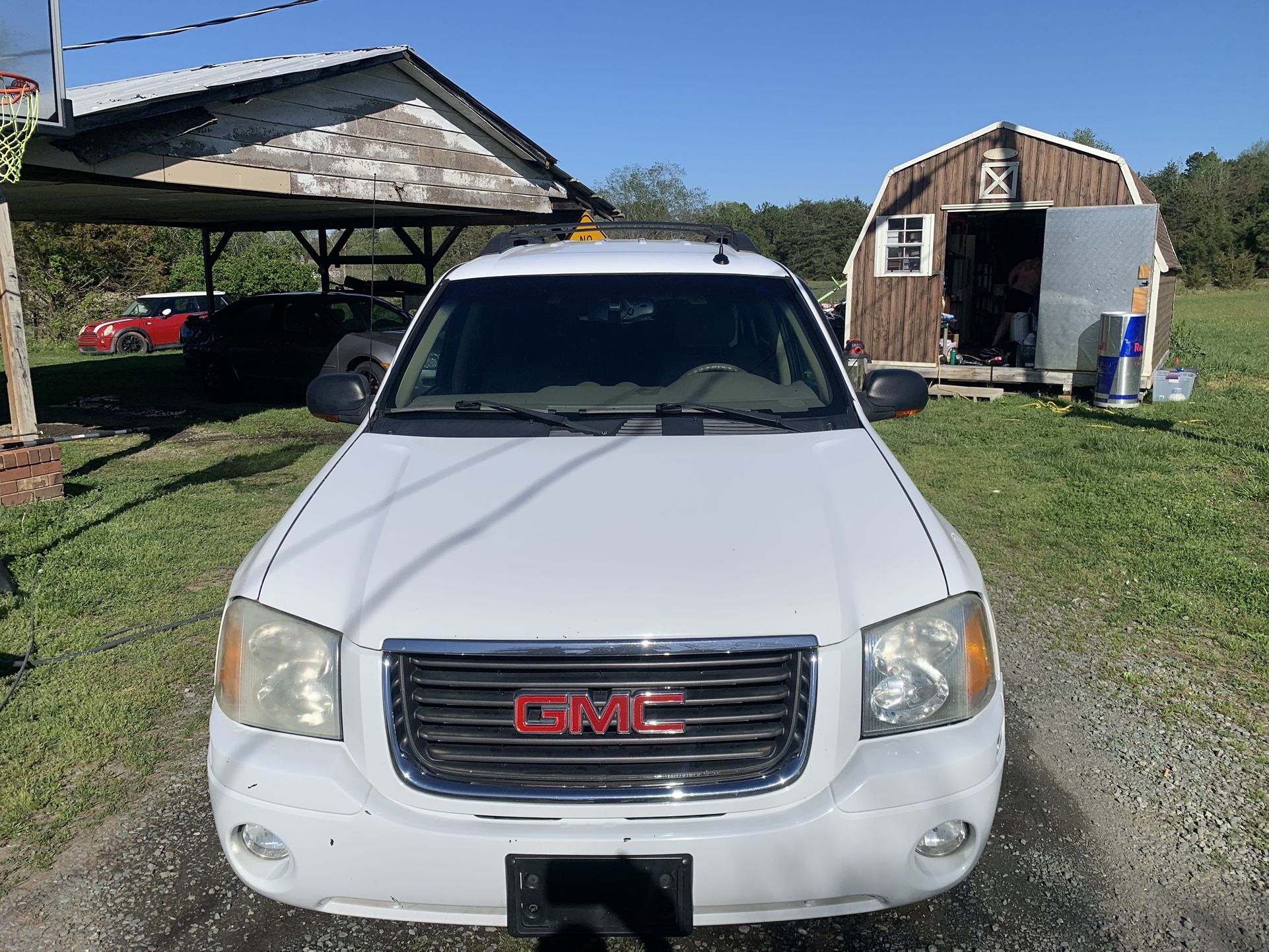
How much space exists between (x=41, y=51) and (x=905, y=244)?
11.4 meters

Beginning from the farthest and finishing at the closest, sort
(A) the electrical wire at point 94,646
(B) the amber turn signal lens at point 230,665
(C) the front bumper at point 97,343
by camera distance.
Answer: (C) the front bumper at point 97,343
(A) the electrical wire at point 94,646
(B) the amber turn signal lens at point 230,665

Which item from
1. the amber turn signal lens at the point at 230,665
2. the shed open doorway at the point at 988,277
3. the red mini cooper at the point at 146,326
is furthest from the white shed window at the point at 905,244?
the red mini cooper at the point at 146,326

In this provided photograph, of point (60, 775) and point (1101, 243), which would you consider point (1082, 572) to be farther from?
point (1101, 243)

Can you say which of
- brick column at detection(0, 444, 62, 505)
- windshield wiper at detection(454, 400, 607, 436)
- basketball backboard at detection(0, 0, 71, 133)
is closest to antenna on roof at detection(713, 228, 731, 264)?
windshield wiper at detection(454, 400, 607, 436)

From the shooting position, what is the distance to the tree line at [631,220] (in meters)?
27.2

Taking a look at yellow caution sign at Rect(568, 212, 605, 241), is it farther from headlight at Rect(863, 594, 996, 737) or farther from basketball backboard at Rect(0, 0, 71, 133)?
basketball backboard at Rect(0, 0, 71, 133)

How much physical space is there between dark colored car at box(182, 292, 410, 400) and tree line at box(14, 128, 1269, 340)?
4.69 m

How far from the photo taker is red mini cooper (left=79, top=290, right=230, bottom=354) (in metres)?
23.7

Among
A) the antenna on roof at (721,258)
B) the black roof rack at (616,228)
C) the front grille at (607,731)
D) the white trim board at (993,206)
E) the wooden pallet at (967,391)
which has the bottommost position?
the wooden pallet at (967,391)

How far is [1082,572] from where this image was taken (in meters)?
5.97

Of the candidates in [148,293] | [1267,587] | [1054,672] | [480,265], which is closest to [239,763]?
[480,265]

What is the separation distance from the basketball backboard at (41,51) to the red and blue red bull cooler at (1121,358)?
11614 mm

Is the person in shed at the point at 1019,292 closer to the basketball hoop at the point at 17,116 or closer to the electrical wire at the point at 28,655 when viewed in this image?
the basketball hoop at the point at 17,116

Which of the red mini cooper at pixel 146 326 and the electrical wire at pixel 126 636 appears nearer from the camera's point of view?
the electrical wire at pixel 126 636
